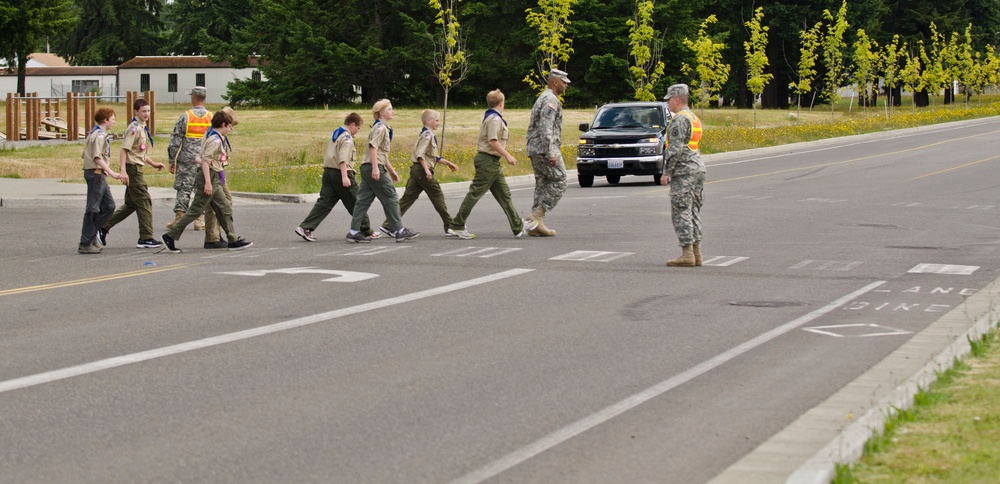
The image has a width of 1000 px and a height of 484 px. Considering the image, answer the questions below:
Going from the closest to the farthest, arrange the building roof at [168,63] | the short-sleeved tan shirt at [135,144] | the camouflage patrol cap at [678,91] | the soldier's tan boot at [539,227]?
the camouflage patrol cap at [678,91]
the short-sleeved tan shirt at [135,144]
the soldier's tan boot at [539,227]
the building roof at [168,63]

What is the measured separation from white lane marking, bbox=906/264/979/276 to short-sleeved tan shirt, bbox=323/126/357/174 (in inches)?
264

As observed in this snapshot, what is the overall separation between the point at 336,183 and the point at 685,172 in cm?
497

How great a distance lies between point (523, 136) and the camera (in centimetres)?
4978

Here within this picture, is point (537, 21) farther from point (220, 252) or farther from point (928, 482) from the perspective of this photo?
point (928, 482)

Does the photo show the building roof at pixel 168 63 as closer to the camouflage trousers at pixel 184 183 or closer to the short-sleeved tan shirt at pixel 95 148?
the camouflage trousers at pixel 184 183

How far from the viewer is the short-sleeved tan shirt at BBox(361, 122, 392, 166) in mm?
15914

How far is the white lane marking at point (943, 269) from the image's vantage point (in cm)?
1341

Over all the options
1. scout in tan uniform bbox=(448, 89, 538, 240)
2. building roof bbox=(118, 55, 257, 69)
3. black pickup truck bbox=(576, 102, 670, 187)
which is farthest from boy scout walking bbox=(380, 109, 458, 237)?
building roof bbox=(118, 55, 257, 69)

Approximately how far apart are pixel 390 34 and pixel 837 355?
66.6 metres

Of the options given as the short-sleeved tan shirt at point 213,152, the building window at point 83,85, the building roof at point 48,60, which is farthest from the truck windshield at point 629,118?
the building roof at point 48,60

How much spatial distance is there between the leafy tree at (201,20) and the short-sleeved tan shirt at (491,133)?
81813 mm

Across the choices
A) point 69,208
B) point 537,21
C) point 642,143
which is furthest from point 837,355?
point 537,21

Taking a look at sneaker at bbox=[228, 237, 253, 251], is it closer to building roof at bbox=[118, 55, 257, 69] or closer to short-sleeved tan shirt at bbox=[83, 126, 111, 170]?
short-sleeved tan shirt at bbox=[83, 126, 111, 170]

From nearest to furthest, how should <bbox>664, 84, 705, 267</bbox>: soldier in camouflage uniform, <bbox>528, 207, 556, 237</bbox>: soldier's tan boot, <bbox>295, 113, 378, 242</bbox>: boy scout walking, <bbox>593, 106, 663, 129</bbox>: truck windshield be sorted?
<bbox>664, 84, 705, 267</bbox>: soldier in camouflage uniform
<bbox>295, 113, 378, 242</bbox>: boy scout walking
<bbox>528, 207, 556, 237</bbox>: soldier's tan boot
<bbox>593, 106, 663, 129</bbox>: truck windshield
